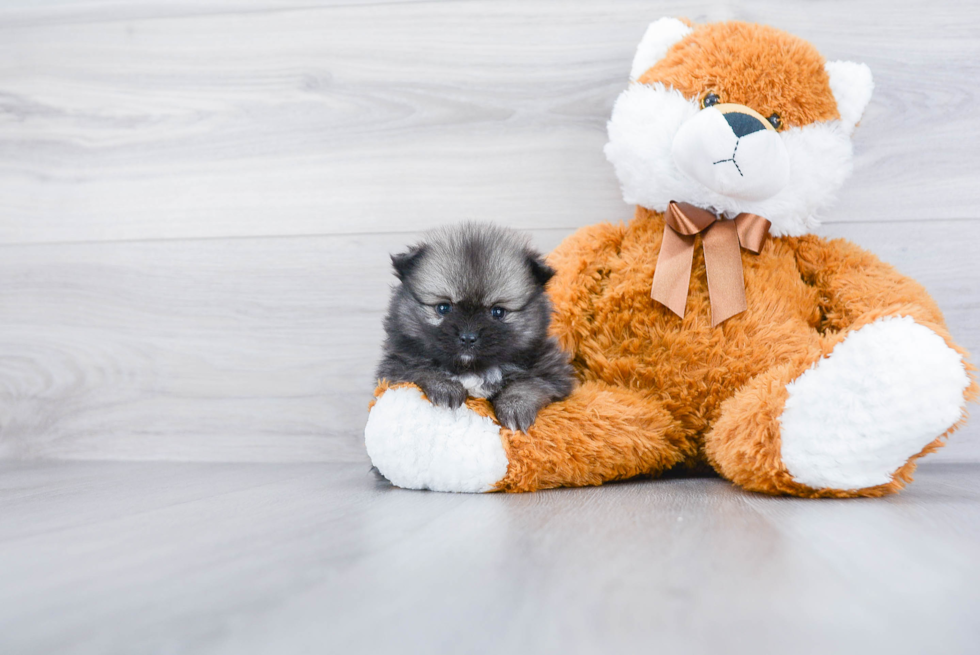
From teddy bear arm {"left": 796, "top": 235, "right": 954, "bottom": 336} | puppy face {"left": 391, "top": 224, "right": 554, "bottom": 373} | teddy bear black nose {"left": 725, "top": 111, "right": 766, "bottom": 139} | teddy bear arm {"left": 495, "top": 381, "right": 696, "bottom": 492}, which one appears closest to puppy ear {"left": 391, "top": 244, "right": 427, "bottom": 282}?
puppy face {"left": 391, "top": 224, "right": 554, "bottom": 373}

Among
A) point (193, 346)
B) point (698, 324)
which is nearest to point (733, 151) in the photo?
point (698, 324)

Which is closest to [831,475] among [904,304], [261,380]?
[904,304]

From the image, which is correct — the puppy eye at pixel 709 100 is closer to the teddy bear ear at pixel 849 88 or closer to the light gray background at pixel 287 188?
the teddy bear ear at pixel 849 88

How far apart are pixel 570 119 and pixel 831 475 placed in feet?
2.84

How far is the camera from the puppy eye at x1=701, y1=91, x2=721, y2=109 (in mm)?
1056

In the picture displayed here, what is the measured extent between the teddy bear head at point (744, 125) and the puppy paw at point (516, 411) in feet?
1.40

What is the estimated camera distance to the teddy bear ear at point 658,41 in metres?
1.15

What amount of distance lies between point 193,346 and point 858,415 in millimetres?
1293

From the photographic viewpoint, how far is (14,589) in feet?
1.87

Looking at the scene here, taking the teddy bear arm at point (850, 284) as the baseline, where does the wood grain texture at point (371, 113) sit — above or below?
above

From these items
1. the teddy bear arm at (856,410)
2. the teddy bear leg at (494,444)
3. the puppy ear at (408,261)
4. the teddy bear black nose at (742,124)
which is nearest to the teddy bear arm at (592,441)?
the teddy bear leg at (494,444)

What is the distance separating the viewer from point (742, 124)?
100 centimetres

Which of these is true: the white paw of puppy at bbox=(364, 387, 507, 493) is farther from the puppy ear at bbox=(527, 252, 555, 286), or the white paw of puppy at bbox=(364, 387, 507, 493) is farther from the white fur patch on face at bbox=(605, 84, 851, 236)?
the white fur patch on face at bbox=(605, 84, 851, 236)

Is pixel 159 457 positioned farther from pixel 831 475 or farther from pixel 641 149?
pixel 831 475
